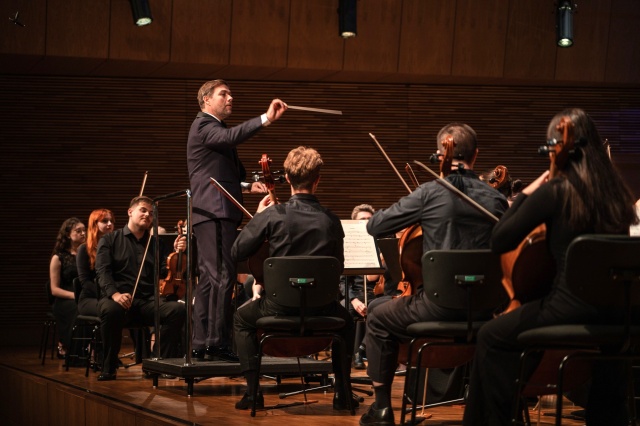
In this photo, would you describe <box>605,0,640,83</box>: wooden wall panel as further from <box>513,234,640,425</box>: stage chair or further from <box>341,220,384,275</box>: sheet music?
<box>513,234,640,425</box>: stage chair

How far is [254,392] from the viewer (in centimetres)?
426

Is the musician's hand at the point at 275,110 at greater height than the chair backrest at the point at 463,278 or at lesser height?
Answer: greater

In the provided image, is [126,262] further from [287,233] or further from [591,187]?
[591,187]

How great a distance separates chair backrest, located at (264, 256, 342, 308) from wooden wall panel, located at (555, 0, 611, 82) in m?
6.19

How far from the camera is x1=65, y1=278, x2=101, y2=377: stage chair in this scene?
6.46m

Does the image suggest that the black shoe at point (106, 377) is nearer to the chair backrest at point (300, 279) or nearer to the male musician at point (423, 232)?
the chair backrest at point (300, 279)

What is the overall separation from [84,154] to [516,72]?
4.49m

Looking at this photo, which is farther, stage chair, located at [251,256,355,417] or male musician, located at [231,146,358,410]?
male musician, located at [231,146,358,410]

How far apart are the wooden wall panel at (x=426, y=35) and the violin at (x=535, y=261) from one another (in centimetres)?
631

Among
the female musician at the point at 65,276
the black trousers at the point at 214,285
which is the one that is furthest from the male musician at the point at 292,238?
the female musician at the point at 65,276

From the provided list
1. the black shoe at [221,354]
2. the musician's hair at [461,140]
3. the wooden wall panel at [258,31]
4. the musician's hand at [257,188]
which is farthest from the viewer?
the wooden wall panel at [258,31]

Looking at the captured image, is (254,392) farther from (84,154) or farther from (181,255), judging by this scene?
(84,154)

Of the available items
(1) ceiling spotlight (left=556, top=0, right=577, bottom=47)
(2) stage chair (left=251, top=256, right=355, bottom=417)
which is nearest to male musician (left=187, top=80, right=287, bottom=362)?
(2) stage chair (left=251, top=256, right=355, bottom=417)

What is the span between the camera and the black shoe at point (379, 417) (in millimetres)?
3805
